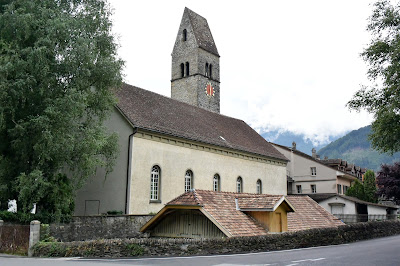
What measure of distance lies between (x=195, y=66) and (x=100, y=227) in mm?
32952

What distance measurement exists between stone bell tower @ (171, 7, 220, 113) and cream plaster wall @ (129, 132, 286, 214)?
15.9 meters

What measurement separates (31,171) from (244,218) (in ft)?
40.9

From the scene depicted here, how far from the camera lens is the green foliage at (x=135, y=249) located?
16875 millimetres

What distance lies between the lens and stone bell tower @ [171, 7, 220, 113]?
52.9m

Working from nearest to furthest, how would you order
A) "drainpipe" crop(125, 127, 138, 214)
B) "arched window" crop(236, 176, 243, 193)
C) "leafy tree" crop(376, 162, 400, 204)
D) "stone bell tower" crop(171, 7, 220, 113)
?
1. "drainpipe" crop(125, 127, 138, 214)
2. "arched window" crop(236, 176, 243, 193)
3. "leafy tree" crop(376, 162, 400, 204)
4. "stone bell tower" crop(171, 7, 220, 113)

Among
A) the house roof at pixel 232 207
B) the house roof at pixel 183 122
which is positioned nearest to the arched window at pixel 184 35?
the house roof at pixel 183 122

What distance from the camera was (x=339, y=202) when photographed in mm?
47656

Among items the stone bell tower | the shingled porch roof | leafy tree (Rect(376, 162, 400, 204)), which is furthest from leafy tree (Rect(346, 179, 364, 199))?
the shingled porch roof

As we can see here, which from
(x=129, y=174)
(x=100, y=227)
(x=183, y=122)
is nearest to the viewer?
(x=100, y=227)

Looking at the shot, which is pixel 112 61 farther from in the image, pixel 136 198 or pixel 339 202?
pixel 339 202

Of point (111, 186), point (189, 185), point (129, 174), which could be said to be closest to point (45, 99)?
point (129, 174)

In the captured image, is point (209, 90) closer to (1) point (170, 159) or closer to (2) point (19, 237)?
(1) point (170, 159)

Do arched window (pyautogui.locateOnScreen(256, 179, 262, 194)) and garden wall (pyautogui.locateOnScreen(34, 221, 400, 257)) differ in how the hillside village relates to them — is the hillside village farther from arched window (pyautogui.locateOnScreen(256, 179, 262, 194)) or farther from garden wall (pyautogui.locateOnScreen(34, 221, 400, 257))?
garden wall (pyautogui.locateOnScreen(34, 221, 400, 257))

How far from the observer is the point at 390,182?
52438mm
